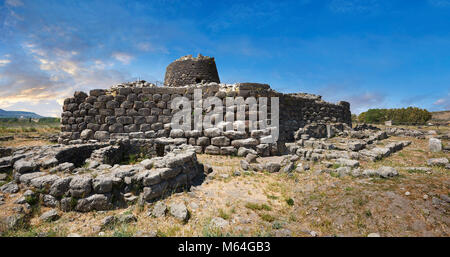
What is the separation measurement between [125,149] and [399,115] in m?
58.8

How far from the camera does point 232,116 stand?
8547 millimetres

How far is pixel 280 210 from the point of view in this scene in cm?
432

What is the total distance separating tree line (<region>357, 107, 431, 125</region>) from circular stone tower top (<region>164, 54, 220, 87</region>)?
40406mm

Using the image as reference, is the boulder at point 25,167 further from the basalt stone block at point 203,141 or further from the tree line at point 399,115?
the tree line at point 399,115

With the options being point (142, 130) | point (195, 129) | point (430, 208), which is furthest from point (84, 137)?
point (430, 208)

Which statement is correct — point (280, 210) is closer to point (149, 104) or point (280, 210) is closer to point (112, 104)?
point (149, 104)

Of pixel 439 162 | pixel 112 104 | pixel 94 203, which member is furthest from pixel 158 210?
pixel 439 162

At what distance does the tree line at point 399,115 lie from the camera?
41.3 m

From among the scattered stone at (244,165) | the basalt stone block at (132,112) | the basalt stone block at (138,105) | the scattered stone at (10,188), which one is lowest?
the scattered stone at (10,188)

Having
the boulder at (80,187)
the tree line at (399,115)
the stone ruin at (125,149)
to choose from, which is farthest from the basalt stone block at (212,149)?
the tree line at (399,115)

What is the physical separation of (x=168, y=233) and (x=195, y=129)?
589cm

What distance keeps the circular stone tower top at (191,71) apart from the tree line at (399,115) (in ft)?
133
